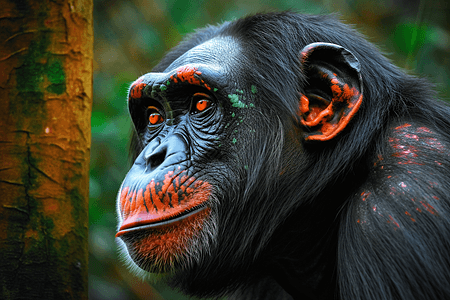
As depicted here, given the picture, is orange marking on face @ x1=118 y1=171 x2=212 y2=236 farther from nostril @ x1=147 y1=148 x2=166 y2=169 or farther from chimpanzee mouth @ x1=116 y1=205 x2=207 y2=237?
nostril @ x1=147 y1=148 x2=166 y2=169

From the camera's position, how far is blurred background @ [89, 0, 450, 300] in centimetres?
576

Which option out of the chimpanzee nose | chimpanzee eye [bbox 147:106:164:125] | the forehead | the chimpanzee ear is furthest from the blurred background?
the chimpanzee nose

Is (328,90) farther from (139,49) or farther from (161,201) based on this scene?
(139,49)

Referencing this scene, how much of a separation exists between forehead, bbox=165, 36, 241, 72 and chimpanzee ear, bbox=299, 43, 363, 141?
52cm

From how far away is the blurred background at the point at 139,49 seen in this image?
5.76 meters

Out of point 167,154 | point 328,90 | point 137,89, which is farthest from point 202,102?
point 328,90

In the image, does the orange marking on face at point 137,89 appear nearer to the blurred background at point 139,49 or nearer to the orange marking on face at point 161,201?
the orange marking on face at point 161,201

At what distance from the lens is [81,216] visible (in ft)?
8.55

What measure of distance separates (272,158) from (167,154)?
668mm

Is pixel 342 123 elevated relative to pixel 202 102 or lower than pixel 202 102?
lower

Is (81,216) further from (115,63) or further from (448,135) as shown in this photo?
(115,63)

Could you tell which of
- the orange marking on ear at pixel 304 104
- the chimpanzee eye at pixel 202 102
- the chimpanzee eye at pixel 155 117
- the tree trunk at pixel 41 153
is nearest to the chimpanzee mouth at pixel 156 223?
the tree trunk at pixel 41 153

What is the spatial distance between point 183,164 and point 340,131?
38.8 inches

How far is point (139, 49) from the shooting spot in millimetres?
8289
